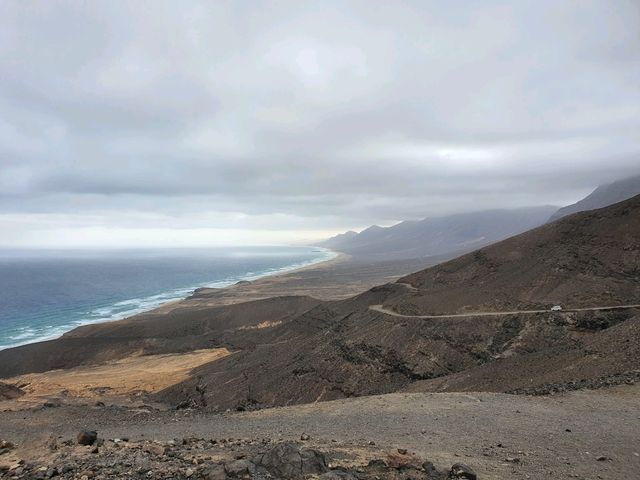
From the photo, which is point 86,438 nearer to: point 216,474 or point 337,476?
point 216,474

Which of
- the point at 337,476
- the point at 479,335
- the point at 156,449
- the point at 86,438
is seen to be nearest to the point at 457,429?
the point at 337,476

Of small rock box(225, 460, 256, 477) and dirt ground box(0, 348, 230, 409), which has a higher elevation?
small rock box(225, 460, 256, 477)

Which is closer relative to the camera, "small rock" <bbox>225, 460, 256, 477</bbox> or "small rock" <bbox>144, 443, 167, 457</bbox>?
"small rock" <bbox>225, 460, 256, 477</bbox>

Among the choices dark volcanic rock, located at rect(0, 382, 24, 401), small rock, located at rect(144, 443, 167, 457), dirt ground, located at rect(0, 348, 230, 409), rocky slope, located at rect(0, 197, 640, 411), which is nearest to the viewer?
small rock, located at rect(144, 443, 167, 457)

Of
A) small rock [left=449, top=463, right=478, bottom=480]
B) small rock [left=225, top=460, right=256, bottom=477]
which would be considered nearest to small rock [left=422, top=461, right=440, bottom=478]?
small rock [left=449, top=463, right=478, bottom=480]

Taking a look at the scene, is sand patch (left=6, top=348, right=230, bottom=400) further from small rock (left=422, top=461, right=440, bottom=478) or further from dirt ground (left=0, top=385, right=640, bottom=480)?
small rock (left=422, top=461, right=440, bottom=478)

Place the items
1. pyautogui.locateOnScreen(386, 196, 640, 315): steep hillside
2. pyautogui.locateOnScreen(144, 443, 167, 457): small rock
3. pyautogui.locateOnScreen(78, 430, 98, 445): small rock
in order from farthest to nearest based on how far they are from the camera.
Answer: pyautogui.locateOnScreen(386, 196, 640, 315): steep hillside, pyautogui.locateOnScreen(78, 430, 98, 445): small rock, pyautogui.locateOnScreen(144, 443, 167, 457): small rock
